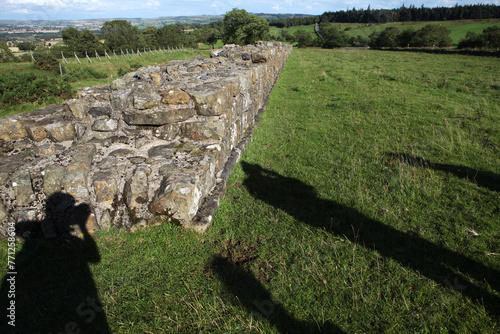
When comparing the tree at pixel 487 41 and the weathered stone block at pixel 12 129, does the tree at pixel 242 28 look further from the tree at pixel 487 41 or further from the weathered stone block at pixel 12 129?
the weathered stone block at pixel 12 129

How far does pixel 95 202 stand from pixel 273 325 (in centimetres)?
224

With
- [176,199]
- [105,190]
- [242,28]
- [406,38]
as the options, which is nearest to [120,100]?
[105,190]

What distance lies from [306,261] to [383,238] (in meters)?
1.00

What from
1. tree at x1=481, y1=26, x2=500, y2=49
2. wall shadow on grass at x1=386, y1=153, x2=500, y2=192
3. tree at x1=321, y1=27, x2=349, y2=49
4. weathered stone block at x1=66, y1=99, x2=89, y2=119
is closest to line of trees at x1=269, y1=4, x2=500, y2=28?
tree at x1=321, y1=27, x2=349, y2=49

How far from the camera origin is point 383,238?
302 cm

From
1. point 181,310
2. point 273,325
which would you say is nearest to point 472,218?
point 273,325

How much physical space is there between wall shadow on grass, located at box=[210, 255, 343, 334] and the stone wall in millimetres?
629

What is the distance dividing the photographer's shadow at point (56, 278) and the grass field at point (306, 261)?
1 centimetres

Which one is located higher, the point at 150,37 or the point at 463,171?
the point at 150,37

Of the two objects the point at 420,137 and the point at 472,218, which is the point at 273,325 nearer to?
the point at 472,218

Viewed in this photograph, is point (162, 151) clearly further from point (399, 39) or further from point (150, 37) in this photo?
point (150, 37)

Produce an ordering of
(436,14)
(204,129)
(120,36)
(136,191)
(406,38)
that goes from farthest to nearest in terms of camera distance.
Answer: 1. (436,14)
2. (120,36)
3. (406,38)
4. (204,129)
5. (136,191)

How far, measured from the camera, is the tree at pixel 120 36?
1953 inches

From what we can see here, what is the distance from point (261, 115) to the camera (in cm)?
798
